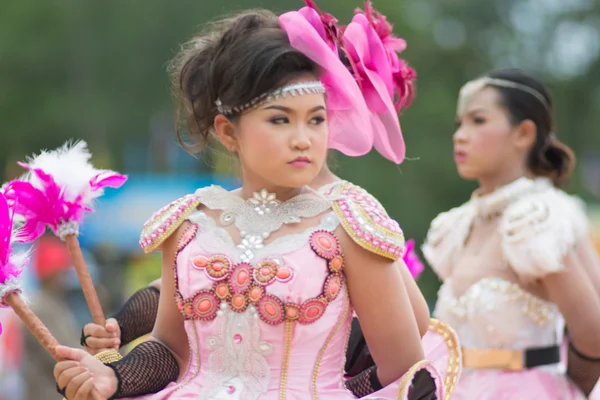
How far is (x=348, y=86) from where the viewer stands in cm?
314

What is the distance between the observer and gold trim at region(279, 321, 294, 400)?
2.92m

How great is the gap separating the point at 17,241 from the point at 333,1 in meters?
22.7

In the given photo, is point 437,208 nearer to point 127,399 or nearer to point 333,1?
point 333,1

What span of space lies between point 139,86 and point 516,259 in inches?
832

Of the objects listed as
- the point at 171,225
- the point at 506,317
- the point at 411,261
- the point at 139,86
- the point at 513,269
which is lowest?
the point at 139,86

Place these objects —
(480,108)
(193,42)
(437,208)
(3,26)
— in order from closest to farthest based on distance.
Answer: (193,42), (480,108), (437,208), (3,26)

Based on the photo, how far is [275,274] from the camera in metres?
2.91

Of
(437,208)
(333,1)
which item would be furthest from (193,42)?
(333,1)

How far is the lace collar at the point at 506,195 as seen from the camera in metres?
4.78

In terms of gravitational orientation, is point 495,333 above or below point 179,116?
below

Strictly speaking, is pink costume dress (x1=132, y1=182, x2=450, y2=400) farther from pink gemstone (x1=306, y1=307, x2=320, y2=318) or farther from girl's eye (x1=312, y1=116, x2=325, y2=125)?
girl's eye (x1=312, y1=116, x2=325, y2=125)

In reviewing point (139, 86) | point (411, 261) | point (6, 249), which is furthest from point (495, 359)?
point (139, 86)

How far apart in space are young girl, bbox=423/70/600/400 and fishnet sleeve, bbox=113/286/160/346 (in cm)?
161

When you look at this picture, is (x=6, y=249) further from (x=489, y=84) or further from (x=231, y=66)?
(x=489, y=84)
